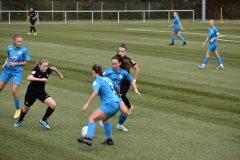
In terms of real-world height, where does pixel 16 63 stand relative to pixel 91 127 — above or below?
above

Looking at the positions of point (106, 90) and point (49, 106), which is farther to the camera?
point (49, 106)

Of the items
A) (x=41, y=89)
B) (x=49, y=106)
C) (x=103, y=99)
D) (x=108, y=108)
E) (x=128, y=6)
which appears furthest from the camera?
(x=128, y=6)

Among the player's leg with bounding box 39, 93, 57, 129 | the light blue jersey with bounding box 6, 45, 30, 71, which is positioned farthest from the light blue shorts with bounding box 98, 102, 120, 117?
the light blue jersey with bounding box 6, 45, 30, 71

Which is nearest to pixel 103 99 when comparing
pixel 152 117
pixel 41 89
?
pixel 41 89

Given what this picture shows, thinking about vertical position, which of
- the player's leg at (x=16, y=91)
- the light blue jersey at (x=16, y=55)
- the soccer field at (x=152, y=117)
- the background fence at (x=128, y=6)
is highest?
the background fence at (x=128, y=6)

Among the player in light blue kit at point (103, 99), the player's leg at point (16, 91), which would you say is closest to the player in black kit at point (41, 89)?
the player's leg at point (16, 91)

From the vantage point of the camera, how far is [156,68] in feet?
70.9

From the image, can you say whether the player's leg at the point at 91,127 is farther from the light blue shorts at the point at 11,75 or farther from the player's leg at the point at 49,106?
the light blue shorts at the point at 11,75

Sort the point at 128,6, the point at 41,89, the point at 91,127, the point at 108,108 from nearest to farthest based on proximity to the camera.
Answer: the point at 91,127, the point at 108,108, the point at 41,89, the point at 128,6

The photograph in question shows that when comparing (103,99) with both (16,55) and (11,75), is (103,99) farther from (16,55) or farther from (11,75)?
(11,75)

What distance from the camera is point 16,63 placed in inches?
504

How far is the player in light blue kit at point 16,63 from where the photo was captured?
1283cm

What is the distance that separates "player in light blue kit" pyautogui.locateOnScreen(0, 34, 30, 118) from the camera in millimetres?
12828

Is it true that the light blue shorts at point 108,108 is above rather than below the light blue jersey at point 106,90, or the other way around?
below
